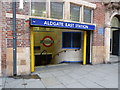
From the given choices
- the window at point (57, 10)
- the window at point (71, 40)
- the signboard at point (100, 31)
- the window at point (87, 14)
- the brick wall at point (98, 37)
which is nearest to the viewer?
the window at point (57, 10)

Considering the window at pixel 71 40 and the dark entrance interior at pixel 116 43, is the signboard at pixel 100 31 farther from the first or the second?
the dark entrance interior at pixel 116 43

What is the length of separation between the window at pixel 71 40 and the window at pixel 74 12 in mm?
1443

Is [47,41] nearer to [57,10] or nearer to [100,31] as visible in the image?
[57,10]

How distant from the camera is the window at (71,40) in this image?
750 centimetres

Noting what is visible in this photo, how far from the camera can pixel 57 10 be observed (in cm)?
566

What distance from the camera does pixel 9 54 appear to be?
14.9 feet

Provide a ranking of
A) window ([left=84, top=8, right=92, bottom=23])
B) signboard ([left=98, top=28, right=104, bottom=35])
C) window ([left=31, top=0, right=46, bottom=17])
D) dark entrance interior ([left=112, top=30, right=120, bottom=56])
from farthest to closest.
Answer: dark entrance interior ([left=112, top=30, right=120, bottom=56]) → signboard ([left=98, top=28, right=104, bottom=35]) → window ([left=84, top=8, right=92, bottom=23]) → window ([left=31, top=0, right=46, bottom=17])

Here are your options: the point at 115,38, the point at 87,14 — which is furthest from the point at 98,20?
the point at 115,38

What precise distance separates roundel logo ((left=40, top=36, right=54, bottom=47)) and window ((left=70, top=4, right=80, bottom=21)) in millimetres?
3527

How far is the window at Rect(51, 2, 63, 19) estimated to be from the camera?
18.1ft

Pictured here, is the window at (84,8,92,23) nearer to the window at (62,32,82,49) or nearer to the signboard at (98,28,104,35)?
the signboard at (98,28,104,35)

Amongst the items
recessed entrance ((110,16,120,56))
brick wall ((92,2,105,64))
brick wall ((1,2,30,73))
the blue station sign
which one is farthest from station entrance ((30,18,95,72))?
recessed entrance ((110,16,120,56))

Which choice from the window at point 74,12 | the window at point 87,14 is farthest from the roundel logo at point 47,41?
the window at point 87,14

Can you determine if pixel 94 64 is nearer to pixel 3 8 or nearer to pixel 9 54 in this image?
pixel 9 54
